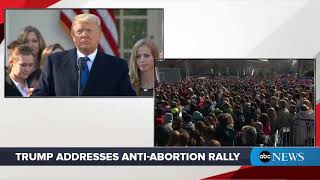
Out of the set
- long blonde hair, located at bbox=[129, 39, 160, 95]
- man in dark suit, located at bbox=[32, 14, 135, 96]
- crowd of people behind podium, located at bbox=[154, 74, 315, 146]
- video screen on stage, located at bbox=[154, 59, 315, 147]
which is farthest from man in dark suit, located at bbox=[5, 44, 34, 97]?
crowd of people behind podium, located at bbox=[154, 74, 315, 146]

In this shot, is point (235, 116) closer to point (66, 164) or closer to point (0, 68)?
point (66, 164)

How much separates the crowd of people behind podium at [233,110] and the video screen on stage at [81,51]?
421mm

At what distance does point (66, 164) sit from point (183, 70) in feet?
4.83

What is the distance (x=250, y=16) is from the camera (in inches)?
217

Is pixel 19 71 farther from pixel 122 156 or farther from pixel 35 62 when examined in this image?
pixel 122 156

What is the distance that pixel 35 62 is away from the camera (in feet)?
18.3

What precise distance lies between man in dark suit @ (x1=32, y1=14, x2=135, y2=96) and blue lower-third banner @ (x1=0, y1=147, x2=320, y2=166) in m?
0.57

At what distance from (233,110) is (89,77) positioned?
1.45 meters

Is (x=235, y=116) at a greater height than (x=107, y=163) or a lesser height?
greater

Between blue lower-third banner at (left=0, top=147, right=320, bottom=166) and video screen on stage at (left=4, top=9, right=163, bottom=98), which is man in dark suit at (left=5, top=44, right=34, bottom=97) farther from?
blue lower-third banner at (left=0, top=147, right=320, bottom=166)

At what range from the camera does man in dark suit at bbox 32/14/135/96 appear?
217 inches

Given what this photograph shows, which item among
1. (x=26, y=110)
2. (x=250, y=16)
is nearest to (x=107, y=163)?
(x=26, y=110)

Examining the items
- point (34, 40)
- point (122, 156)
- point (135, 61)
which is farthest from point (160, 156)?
point (34, 40)

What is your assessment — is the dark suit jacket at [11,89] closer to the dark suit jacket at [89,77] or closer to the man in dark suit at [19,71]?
the man in dark suit at [19,71]
